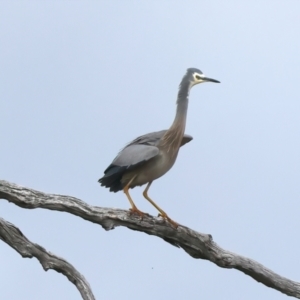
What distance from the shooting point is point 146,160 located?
847 centimetres

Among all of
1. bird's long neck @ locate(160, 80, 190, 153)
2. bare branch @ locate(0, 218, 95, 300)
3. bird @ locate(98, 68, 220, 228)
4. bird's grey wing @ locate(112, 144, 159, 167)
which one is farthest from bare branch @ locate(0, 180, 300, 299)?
bird's long neck @ locate(160, 80, 190, 153)

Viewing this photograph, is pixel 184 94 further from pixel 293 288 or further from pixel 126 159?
pixel 293 288

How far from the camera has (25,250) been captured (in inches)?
278

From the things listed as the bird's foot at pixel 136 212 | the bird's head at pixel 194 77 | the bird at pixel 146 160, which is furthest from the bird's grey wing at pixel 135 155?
the bird's head at pixel 194 77

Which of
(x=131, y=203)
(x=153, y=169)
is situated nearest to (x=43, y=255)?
(x=131, y=203)

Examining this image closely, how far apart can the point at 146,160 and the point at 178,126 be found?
2.09 feet

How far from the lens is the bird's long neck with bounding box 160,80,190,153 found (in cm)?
873

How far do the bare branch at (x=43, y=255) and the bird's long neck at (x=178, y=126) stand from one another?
6.58ft

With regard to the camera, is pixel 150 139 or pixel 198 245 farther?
pixel 150 139

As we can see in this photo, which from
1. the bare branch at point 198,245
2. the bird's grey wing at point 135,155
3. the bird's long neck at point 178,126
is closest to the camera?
the bare branch at point 198,245

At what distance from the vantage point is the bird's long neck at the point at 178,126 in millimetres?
8734

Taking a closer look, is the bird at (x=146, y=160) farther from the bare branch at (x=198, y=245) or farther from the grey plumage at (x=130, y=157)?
the bare branch at (x=198, y=245)

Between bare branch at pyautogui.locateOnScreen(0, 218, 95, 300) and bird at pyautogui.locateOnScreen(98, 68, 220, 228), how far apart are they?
1.38 metres

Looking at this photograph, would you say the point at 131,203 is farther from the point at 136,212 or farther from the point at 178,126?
the point at 178,126
